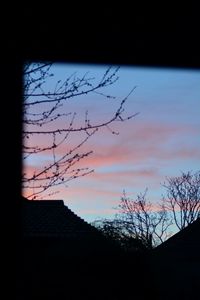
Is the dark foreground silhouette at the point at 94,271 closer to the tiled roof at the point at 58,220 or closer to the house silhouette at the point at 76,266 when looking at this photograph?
the house silhouette at the point at 76,266

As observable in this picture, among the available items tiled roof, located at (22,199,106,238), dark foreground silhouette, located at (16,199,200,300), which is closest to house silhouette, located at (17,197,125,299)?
dark foreground silhouette, located at (16,199,200,300)

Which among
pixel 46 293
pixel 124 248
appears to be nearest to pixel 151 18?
pixel 46 293

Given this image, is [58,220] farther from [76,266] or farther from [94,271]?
[94,271]

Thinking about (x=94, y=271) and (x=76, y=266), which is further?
(x=76, y=266)

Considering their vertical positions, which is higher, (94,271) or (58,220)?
(58,220)

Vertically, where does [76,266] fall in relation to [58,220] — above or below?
below

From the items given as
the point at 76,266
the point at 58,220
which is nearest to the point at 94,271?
the point at 76,266

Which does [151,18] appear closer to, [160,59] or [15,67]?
[160,59]

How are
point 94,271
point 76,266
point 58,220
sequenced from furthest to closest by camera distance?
point 58,220, point 76,266, point 94,271

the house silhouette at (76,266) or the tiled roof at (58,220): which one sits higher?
the tiled roof at (58,220)

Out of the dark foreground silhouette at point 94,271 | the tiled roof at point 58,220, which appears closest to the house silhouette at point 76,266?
the dark foreground silhouette at point 94,271

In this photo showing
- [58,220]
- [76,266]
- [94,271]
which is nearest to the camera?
[94,271]

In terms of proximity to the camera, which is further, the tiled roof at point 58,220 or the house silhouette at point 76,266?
the tiled roof at point 58,220

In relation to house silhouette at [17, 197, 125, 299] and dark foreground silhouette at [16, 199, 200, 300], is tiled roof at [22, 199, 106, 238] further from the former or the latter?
house silhouette at [17, 197, 125, 299]
